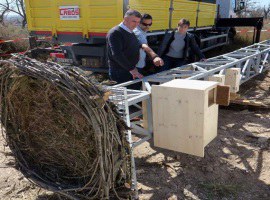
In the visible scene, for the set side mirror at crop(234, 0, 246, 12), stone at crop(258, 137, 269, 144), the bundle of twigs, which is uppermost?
side mirror at crop(234, 0, 246, 12)

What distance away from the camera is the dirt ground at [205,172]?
9.62ft

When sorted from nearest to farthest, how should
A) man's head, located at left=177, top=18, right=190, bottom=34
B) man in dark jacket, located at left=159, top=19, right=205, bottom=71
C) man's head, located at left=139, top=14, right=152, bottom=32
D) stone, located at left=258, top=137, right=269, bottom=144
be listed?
1. stone, located at left=258, top=137, right=269, bottom=144
2. man's head, located at left=139, top=14, right=152, bottom=32
3. man's head, located at left=177, top=18, right=190, bottom=34
4. man in dark jacket, located at left=159, top=19, right=205, bottom=71

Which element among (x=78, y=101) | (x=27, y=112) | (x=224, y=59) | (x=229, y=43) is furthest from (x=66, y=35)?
(x=229, y=43)

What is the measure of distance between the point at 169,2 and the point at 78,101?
4.80 m

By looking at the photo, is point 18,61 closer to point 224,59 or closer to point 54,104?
point 54,104

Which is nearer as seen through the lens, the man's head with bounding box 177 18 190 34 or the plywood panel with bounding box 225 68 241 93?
the plywood panel with bounding box 225 68 241 93

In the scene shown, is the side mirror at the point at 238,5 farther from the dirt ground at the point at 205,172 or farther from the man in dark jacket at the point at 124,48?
the man in dark jacket at the point at 124,48

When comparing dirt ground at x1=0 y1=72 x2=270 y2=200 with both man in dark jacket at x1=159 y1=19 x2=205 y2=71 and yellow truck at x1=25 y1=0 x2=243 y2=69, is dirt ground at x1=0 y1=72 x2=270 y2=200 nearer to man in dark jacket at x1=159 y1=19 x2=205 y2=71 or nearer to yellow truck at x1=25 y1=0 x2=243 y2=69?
man in dark jacket at x1=159 y1=19 x2=205 y2=71

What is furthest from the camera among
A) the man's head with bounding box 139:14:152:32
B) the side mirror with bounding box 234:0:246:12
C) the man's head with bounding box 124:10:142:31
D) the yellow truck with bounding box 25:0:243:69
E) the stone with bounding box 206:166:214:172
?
the side mirror with bounding box 234:0:246:12

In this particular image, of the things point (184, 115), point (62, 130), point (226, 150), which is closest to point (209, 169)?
point (226, 150)

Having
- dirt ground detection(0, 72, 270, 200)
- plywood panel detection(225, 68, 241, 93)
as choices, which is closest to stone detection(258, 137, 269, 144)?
dirt ground detection(0, 72, 270, 200)

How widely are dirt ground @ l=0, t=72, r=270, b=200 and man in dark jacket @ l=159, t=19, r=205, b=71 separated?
1532 millimetres

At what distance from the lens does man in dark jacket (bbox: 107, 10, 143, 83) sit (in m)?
3.54

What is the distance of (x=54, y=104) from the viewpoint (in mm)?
2443
